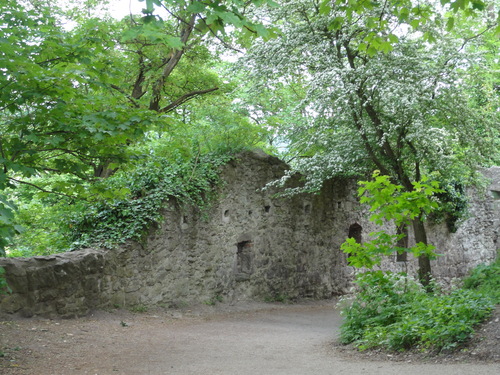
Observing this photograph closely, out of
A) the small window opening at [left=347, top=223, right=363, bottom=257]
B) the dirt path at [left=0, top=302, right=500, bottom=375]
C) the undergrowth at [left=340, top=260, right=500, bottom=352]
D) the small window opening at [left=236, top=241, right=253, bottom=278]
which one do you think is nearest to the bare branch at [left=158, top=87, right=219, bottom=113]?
the small window opening at [left=236, top=241, right=253, bottom=278]

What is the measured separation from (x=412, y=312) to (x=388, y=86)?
451cm

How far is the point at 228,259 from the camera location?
35.6ft

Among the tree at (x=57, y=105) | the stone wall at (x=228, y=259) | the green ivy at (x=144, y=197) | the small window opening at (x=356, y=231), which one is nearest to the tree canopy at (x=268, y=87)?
the tree at (x=57, y=105)

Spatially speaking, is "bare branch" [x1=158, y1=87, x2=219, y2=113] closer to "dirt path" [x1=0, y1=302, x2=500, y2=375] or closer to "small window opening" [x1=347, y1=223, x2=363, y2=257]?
"dirt path" [x1=0, y1=302, x2=500, y2=375]

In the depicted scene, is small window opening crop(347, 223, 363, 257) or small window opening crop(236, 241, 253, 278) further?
small window opening crop(347, 223, 363, 257)

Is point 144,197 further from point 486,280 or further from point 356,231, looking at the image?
point 356,231

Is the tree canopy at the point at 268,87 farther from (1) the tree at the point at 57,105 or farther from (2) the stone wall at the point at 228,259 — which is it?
(2) the stone wall at the point at 228,259

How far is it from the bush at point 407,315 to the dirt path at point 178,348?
1.32 feet

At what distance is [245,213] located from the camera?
1141 centimetres

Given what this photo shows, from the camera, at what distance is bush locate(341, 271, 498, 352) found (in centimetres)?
473

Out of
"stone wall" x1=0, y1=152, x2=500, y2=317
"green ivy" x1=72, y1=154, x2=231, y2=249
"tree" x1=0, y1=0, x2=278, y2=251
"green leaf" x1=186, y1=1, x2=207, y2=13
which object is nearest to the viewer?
"green leaf" x1=186, y1=1, x2=207, y2=13

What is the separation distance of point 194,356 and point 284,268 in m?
6.55

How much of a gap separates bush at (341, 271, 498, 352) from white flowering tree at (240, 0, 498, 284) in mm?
2926

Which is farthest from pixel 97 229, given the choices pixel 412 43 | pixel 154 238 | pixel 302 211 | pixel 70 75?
pixel 412 43
